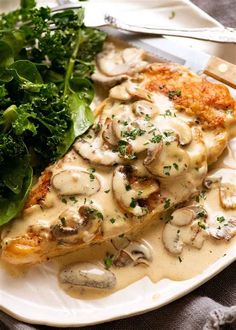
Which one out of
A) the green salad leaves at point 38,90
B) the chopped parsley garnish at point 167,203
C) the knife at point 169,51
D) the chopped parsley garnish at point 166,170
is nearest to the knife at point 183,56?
the knife at point 169,51

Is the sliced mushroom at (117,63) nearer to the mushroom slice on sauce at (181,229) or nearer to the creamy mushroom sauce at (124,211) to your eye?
the creamy mushroom sauce at (124,211)

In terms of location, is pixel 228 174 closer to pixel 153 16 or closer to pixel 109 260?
pixel 109 260

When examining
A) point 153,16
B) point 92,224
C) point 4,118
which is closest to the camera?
point 92,224

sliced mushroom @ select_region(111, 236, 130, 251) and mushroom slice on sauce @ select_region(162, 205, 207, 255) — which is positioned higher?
mushroom slice on sauce @ select_region(162, 205, 207, 255)

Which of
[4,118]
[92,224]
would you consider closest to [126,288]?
[92,224]

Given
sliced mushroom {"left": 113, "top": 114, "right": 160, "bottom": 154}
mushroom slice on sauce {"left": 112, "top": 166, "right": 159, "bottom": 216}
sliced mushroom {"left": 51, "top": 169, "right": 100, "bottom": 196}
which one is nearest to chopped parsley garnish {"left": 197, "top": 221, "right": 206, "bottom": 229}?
mushroom slice on sauce {"left": 112, "top": 166, "right": 159, "bottom": 216}

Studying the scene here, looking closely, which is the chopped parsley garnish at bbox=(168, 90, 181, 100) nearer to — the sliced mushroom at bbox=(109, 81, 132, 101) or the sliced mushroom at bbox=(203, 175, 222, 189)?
the sliced mushroom at bbox=(109, 81, 132, 101)
